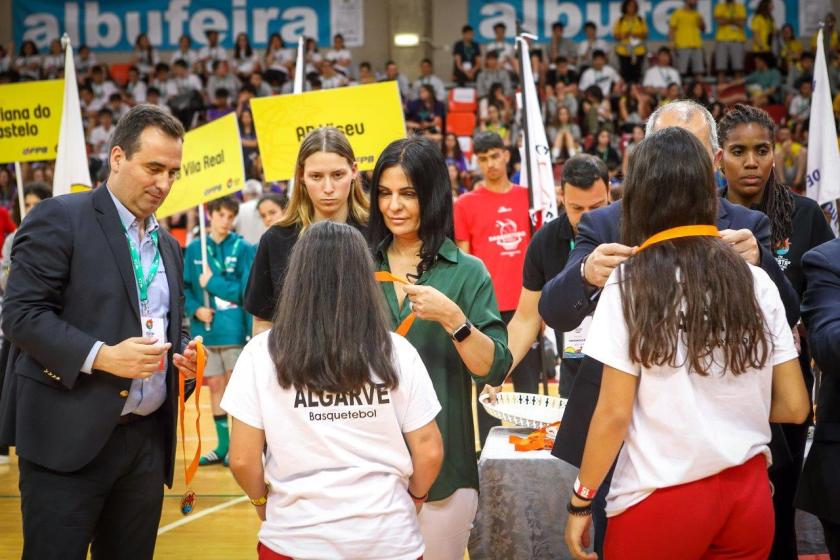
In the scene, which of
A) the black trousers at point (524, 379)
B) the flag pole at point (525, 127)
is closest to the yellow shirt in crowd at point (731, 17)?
the flag pole at point (525, 127)

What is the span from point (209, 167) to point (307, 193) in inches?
169

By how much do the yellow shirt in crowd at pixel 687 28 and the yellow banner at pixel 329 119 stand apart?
1439 cm

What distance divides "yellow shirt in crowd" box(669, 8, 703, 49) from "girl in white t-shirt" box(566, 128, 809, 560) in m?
18.1

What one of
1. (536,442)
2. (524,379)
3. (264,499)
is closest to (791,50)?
(524,379)

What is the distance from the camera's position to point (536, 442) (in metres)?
3.82

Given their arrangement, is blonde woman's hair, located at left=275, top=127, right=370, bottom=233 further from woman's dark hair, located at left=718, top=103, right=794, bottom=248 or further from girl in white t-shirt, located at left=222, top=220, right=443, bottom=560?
woman's dark hair, located at left=718, top=103, right=794, bottom=248

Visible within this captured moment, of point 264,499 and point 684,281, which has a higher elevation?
point 684,281

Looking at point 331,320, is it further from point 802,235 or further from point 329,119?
point 329,119

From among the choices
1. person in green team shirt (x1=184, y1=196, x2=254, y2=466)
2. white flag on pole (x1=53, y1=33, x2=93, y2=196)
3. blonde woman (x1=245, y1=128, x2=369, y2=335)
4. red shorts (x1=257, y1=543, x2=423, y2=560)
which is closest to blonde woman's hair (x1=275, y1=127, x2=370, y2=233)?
blonde woman (x1=245, y1=128, x2=369, y2=335)

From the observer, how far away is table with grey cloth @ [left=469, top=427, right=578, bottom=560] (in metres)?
3.72

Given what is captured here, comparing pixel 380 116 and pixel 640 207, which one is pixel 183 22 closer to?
pixel 380 116

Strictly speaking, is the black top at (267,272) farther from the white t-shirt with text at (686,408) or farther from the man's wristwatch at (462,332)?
the white t-shirt with text at (686,408)

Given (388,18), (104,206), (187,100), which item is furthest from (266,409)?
(388,18)

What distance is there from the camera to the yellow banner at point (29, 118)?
8242 mm
